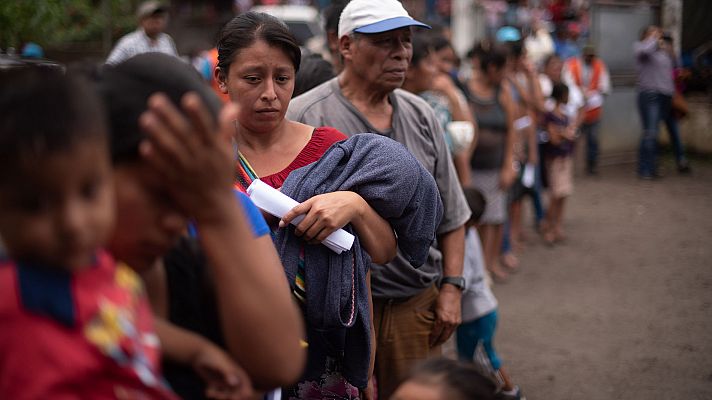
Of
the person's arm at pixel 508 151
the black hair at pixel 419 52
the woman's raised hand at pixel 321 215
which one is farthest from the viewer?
the person's arm at pixel 508 151

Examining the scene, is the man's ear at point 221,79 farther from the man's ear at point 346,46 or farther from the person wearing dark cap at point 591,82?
the person wearing dark cap at point 591,82

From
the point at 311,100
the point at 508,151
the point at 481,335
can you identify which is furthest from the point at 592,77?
the point at 311,100

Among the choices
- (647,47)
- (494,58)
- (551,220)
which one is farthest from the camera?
(647,47)

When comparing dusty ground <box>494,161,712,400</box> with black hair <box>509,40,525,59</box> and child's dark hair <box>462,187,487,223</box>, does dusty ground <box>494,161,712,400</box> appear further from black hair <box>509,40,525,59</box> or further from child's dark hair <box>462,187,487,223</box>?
black hair <box>509,40,525,59</box>

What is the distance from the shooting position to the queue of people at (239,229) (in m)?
1.08

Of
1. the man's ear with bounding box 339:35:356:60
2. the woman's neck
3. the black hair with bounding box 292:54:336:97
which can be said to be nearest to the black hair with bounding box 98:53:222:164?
the woman's neck

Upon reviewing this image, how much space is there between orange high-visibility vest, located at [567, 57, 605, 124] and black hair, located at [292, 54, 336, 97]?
7600 mm

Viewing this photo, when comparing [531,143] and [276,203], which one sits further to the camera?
[531,143]

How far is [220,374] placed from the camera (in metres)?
1.36

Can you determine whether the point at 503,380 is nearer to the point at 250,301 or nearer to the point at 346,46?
the point at 346,46

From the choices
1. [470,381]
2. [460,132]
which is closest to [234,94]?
[470,381]

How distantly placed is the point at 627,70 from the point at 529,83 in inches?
198

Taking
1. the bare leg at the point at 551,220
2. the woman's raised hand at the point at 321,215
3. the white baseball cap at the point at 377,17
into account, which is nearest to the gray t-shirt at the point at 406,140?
the white baseball cap at the point at 377,17

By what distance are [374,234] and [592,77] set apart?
9.69 m
